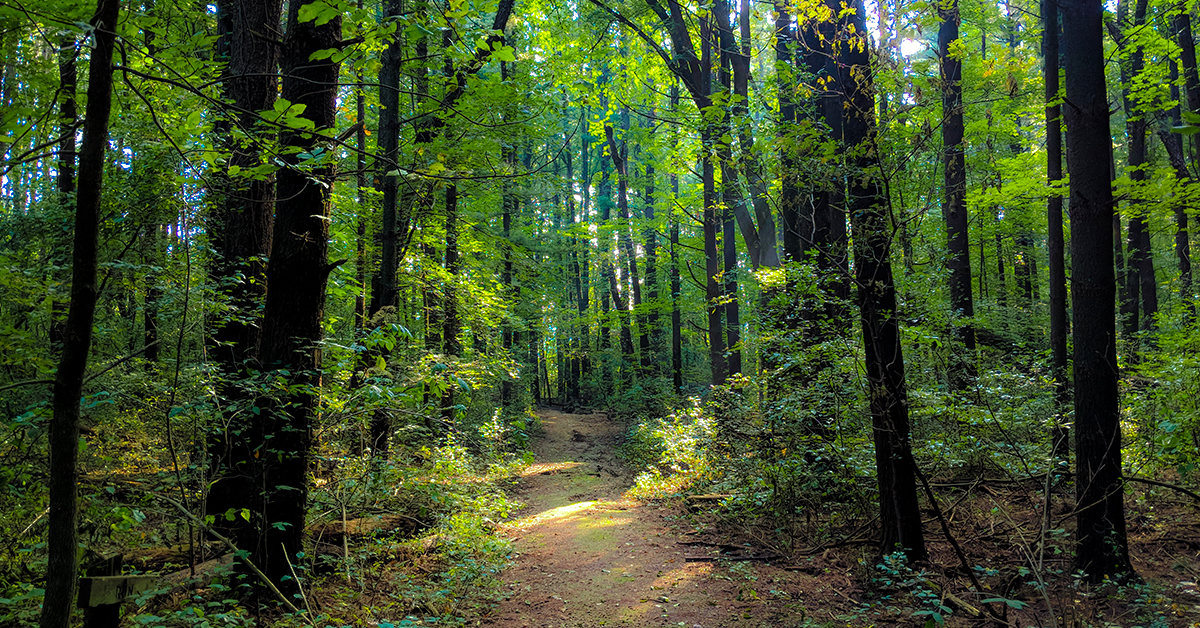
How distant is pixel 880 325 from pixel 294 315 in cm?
528

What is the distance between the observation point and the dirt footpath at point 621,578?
17.4 ft

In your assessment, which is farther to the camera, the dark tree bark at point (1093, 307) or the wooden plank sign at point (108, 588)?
the dark tree bark at point (1093, 307)

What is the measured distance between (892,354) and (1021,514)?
356 centimetres

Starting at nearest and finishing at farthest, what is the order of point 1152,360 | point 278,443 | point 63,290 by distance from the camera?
point 278,443, point 63,290, point 1152,360

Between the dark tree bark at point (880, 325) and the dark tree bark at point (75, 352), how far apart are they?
17.3 feet

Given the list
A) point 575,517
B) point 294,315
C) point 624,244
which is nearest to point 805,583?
Result: point 575,517

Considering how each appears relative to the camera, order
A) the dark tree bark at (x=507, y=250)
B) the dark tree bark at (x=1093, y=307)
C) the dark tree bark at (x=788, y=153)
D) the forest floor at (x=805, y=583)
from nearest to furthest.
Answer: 1. the forest floor at (x=805, y=583)
2. the dark tree bark at (x=1093, y=307)
3. the dark tree bark at (x=788, y=153)
4. the dark tree bark at (x=507, y=250)

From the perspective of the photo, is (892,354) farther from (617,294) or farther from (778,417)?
(617,294)

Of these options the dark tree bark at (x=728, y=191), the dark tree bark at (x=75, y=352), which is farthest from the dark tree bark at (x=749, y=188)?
the dark tree bark at (x=75, y=352)

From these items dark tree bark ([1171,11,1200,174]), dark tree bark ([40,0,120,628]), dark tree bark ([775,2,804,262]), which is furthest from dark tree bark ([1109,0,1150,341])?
dark tree bark ([40,0,120,628])

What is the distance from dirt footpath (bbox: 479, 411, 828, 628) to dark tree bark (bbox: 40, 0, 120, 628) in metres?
3.81

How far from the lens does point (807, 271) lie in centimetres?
726

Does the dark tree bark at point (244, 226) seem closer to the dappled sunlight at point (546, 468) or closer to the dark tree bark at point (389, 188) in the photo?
the dark tree bark at point (389, 188)

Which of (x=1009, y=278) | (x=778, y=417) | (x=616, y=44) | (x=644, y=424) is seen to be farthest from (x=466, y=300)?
(x=1009, y=278)
